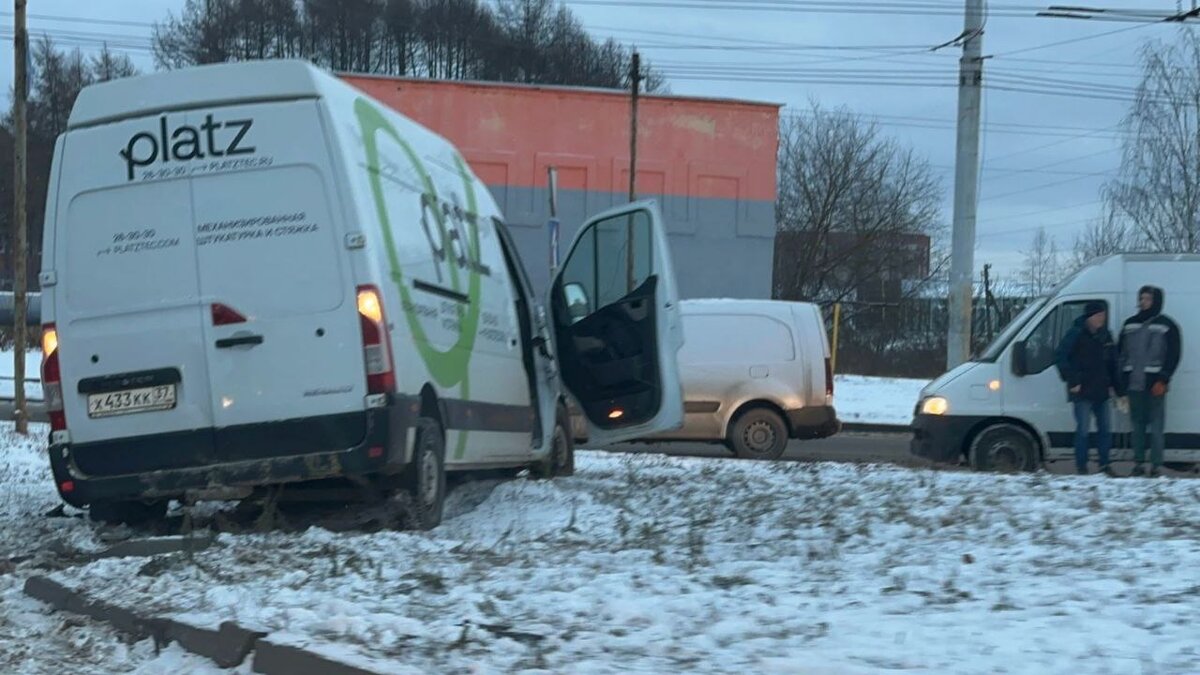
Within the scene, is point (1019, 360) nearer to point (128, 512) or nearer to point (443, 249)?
point (443, 249)

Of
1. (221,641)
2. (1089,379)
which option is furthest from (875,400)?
(221,641)

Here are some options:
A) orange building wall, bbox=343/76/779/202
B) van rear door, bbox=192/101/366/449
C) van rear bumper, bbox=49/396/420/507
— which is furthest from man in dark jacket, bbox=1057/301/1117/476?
orange building wall, bbox=343/76/779/202

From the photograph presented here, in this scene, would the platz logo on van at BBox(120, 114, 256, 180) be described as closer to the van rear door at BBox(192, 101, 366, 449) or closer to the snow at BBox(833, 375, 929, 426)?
the van rear door at BBox(192, 101, 366, 449)

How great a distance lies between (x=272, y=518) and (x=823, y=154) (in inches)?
1845

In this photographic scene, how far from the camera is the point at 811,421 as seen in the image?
15.3 m

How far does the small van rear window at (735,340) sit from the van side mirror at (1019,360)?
3.17 metres

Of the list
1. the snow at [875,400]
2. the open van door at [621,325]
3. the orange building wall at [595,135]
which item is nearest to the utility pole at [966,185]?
the snow at [875,400]

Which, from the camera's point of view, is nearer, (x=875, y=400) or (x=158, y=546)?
(x=158, y=546)

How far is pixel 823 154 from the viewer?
52719 mm

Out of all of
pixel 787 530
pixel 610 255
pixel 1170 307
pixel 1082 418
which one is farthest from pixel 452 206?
pixel 1170 307

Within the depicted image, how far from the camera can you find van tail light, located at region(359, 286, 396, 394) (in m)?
7.18

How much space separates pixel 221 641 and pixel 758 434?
418 inches

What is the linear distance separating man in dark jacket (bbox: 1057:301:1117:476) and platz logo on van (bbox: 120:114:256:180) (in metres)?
7.78

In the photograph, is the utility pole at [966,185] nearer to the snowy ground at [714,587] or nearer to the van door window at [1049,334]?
the van door window at [1049,334]
